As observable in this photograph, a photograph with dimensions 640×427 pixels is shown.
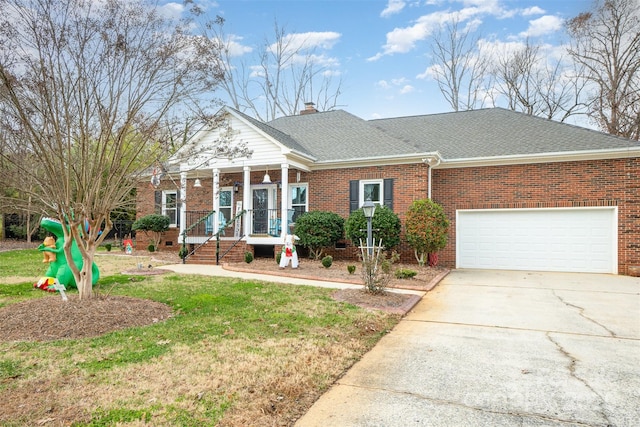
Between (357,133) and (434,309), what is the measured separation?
963 cm

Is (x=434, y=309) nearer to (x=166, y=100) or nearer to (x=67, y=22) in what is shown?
(x=166, y=100)

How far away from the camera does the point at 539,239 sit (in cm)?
1191

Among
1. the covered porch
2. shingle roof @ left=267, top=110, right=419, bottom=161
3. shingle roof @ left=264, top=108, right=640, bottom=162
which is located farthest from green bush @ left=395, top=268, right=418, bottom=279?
the covered porch

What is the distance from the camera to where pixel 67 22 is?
16.4 ft

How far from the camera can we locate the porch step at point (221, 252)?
12.5 meters

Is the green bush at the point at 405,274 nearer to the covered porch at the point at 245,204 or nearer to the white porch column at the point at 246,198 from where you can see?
the covered porch at the point at 245,204

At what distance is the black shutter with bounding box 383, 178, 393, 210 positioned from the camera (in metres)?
12.7

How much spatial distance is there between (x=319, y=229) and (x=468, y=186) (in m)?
5.05

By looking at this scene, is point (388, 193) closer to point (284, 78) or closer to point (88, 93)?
point (88, 93)

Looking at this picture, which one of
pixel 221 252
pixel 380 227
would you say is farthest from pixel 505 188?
pixel 221 252

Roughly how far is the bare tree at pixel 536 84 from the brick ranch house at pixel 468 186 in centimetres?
964

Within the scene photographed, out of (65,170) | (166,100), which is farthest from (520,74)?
(65,170)

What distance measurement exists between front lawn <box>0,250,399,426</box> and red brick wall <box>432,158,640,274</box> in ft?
26.2

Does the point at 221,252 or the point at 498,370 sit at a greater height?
the point at 221,252
